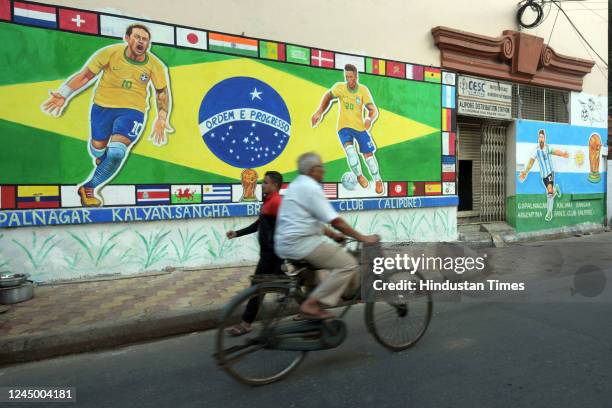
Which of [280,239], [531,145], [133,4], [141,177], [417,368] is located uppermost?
[133,4]

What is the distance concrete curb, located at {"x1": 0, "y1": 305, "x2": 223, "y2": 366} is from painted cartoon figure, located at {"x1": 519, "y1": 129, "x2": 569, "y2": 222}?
9820 mm

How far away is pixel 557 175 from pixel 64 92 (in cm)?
1184

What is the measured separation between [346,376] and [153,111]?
5114mm

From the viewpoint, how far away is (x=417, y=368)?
3.66 meters

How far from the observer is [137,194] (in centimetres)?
673

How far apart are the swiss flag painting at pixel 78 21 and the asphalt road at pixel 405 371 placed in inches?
180

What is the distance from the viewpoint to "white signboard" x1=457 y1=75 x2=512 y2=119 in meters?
10.4

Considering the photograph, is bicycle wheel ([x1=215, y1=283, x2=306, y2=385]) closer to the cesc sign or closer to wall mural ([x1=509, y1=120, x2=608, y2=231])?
the cesc sign

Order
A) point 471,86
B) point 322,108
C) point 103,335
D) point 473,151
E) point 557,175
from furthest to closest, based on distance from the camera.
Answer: point 557,175 < point 473,151 < point 471,86 < point 322,108 < point 103,335

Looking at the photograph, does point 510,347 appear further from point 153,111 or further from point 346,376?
point 153,111

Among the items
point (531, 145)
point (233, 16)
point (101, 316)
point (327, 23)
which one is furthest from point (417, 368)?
point (531, 145)

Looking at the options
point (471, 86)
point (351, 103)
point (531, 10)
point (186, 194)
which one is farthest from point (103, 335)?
point (531, 10)
